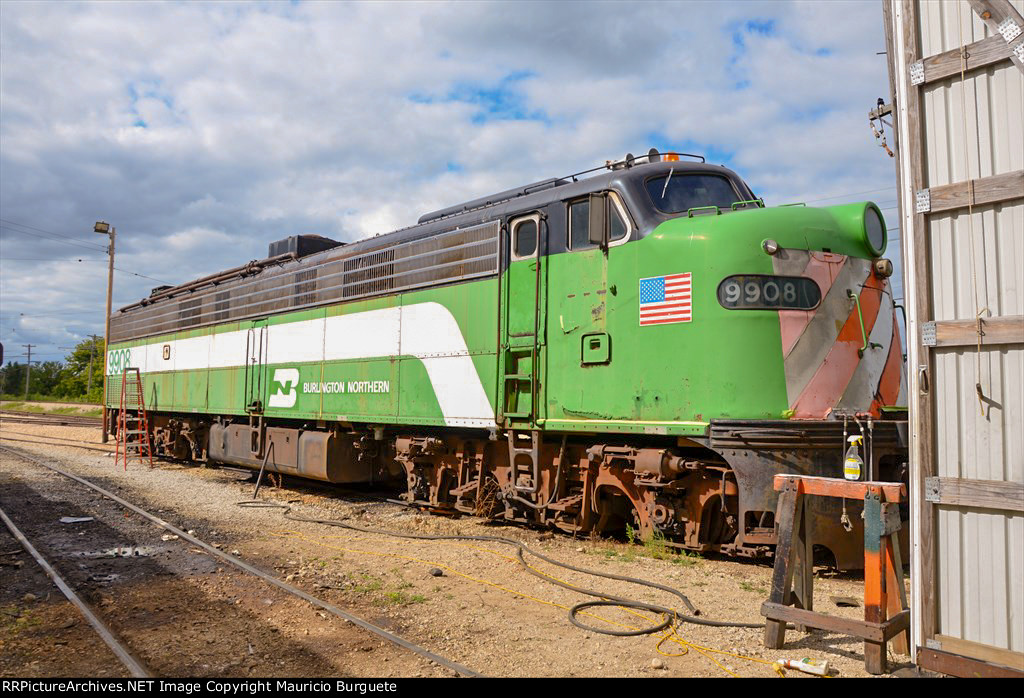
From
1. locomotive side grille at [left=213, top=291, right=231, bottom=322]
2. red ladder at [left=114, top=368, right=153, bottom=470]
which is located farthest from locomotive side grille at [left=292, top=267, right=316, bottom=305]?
red ladder at [left=114, top=368, right=153, bottom=470]

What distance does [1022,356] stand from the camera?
12.7ft

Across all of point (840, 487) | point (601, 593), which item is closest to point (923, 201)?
point (840, 487)

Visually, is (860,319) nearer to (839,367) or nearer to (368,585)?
(839,367)

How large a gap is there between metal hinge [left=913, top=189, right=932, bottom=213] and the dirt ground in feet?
9.22

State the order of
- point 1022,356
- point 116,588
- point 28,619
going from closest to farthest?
Result: point 1022,356 < point 28,619 < point 116,588

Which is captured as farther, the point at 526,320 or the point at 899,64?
the point at 526,320

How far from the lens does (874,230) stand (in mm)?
7277

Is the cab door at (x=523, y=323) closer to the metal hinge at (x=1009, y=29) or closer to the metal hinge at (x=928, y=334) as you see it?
the metal hinge at (x=928, y=334)

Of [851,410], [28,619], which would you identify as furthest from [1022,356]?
[28,619]

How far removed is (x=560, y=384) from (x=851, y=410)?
9.60 feet

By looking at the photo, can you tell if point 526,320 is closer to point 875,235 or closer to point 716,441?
point 716,441

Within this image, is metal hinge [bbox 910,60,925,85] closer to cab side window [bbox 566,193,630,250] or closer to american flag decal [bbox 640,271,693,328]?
american flag decal [bbox 640,271,693,328]

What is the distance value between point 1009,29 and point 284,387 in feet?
37.7

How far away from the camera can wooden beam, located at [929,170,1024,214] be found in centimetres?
390
